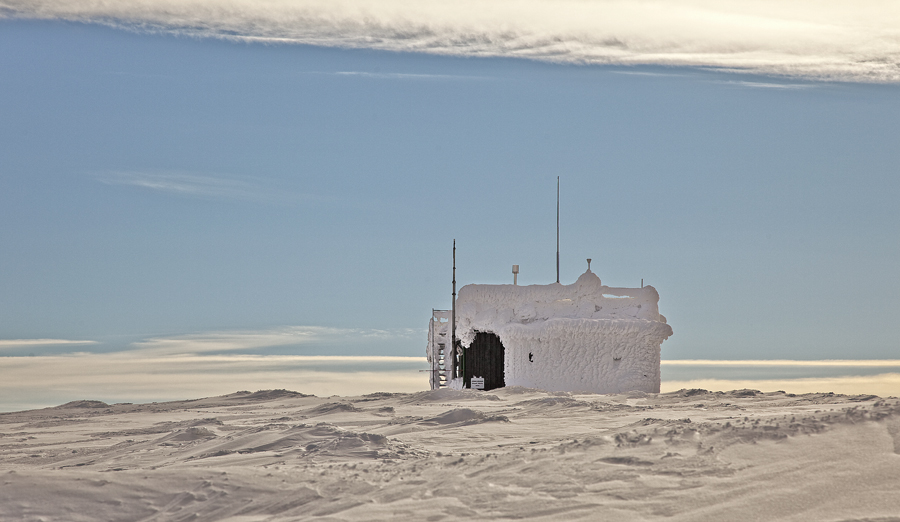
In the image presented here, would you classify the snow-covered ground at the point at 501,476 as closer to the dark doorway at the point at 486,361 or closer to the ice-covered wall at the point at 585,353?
the ice-covered wall at the point at 585,353

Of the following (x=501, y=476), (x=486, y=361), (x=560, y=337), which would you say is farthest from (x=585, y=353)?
(x=501, y=476)

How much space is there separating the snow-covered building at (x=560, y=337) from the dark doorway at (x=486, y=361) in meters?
0.03

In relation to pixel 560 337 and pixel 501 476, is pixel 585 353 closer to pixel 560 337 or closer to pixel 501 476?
pixel 560 337

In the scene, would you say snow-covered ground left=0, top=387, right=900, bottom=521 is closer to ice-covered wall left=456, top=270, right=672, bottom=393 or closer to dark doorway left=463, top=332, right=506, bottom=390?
ice-covered wall left=456, top=270, right=672, bottom=393

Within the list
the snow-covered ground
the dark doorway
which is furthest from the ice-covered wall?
the snow-covered ground

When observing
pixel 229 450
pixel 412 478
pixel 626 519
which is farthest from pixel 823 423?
pixel 229 450

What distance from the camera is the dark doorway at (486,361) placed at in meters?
25.6

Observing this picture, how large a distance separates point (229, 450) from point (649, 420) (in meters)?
5.48

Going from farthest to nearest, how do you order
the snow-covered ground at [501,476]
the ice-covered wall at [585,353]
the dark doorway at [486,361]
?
the dark doorway at [486,361] < the ice-covered wall at [585,353] < the snow-covered ground at [501,476]

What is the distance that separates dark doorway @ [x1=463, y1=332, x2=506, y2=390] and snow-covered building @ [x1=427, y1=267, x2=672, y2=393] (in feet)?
0.11

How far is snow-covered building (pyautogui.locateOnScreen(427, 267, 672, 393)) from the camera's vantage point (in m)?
23.8

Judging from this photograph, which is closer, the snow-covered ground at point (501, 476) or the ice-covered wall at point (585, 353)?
the snow-covered ground at point (501, 476)

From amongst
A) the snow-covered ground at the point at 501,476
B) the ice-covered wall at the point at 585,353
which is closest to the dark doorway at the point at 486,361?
the ice-covered wall at the point at 585,353

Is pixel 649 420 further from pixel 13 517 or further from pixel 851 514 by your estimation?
pixel 13 517
